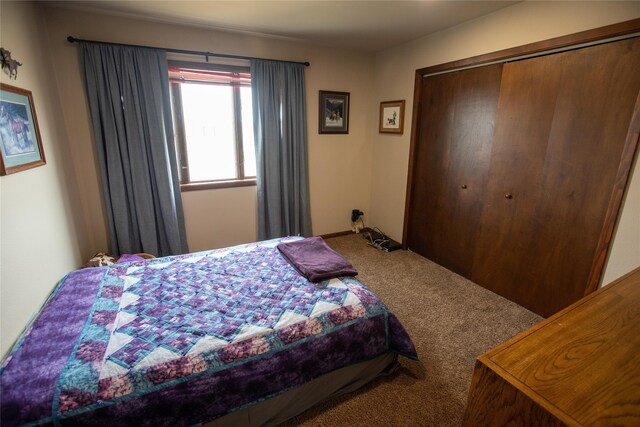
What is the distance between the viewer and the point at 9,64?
1654mm

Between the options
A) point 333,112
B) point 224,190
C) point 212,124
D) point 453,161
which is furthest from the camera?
point 333,112

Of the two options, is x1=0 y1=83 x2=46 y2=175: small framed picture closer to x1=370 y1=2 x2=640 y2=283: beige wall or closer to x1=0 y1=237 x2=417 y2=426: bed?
x1=0 y1=237 x2=417 y2=426: bed

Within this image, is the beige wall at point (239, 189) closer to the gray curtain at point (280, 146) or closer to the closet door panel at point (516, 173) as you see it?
the gray curtain at point (280, 146)

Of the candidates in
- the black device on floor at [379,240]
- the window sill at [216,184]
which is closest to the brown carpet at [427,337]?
the black device on floor at [379,240]

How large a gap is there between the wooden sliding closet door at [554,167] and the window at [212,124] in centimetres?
248

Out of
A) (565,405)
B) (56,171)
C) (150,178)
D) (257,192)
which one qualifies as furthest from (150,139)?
(565,405)

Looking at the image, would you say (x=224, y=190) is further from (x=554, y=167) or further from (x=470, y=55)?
(x=554, y=167)

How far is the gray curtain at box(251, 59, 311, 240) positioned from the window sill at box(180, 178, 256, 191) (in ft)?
0.48

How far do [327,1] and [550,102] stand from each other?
180cm

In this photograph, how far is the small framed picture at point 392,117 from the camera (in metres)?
3.42

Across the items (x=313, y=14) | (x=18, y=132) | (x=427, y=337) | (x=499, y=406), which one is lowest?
(x=427, y=337)

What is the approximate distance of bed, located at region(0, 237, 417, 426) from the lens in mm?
1138

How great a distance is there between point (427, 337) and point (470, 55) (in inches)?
94.8

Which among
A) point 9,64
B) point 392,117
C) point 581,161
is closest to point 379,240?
point 392,117
